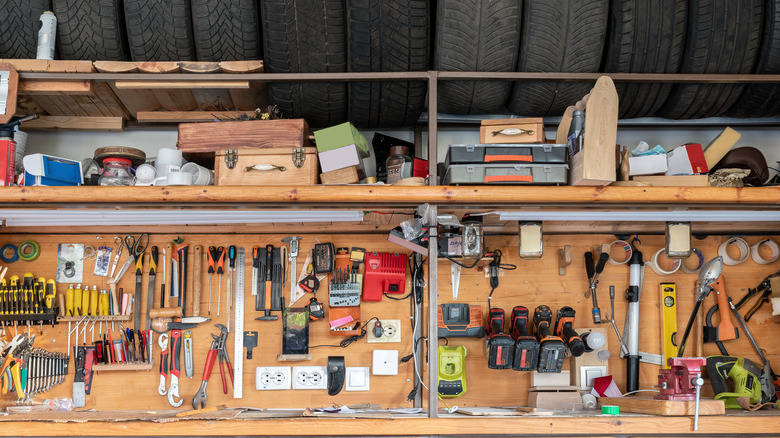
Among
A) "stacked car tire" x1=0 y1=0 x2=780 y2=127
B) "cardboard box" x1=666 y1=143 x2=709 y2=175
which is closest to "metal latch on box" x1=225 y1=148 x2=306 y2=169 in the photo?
"stacked car tire" x1=0 y1=0 x2=780 y2=127

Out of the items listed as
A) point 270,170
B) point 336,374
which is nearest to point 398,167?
point 270,170

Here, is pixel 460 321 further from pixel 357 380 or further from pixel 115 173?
pixel 115 173

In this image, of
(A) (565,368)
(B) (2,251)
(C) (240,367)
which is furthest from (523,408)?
(B) (2,251)

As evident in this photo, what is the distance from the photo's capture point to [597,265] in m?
3.10

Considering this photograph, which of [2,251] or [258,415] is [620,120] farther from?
[2,251]

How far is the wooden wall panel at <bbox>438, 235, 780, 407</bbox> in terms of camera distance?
3139 millimetres

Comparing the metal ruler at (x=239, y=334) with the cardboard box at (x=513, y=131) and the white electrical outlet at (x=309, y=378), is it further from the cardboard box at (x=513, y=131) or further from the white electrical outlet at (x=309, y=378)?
the cardboard box at (x=513, y=131)

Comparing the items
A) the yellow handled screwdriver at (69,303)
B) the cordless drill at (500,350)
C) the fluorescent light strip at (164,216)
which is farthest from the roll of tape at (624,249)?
A: the yellow handled screwdriver at (69,303)

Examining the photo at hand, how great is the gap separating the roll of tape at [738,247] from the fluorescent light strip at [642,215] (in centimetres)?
47

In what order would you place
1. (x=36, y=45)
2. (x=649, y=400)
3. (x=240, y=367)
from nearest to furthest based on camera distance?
(x=649, y=400) → (x=36, y=45) → (x=240, y=367)

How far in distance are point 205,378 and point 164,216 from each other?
91 centimetres

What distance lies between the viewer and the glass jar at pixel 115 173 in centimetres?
272

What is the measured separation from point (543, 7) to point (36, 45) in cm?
236

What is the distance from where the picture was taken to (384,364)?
3.10 meters
